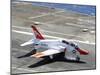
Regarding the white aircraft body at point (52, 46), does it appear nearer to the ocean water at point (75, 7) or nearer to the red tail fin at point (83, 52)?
the red tail fin at point (83, 52)

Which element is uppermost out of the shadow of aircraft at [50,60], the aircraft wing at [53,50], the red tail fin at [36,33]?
the red tail fin at [36,33]

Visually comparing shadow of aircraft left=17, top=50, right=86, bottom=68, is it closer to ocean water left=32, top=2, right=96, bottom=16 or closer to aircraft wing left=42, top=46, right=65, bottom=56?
aircraft wing left=42, top=46, right=65, bottom=56

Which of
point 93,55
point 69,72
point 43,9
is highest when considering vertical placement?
point 43,9

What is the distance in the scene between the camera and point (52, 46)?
2.87 meters

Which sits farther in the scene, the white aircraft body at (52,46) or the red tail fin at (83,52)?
the red tail fin at (83,52)

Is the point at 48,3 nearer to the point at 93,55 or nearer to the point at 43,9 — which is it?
the point at 43,9

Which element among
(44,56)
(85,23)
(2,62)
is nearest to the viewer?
(2,62)

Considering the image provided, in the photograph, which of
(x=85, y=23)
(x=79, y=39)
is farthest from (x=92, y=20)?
(x=79, y=39)

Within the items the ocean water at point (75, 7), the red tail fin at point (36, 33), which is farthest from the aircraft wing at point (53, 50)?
the ocean water at point (75, 7)

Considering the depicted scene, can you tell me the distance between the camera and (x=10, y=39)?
8.86ft

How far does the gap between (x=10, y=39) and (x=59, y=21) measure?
0.66 metres

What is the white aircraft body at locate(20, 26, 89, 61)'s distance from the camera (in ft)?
9.18

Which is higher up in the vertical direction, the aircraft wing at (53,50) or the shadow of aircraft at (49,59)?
the aircraft wing at (53,50)

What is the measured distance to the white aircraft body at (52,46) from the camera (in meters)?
2.80
